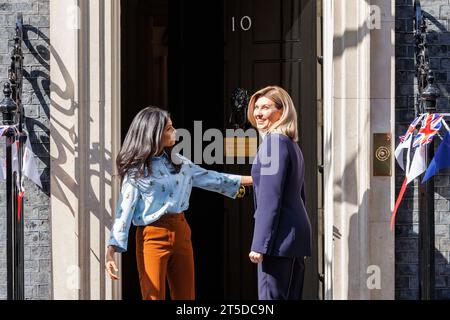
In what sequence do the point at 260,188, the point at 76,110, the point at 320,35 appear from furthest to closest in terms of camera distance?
the point at 320,35 → the point at 76,110 → the point at 260,188

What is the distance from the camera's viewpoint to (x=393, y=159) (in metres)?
6.73

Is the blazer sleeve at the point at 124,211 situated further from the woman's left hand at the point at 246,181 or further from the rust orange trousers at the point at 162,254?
the woman's left hand at the point at 246,181

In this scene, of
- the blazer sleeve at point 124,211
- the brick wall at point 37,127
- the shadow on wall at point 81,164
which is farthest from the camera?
the brick wall at point 37,127

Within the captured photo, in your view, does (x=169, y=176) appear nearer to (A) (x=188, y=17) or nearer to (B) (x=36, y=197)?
(B) (x=36, y=197)

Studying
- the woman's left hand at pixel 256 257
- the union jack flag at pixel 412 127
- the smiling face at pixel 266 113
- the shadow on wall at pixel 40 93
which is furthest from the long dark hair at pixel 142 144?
the union jack flag at pixel 412 127

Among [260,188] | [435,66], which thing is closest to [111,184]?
[260,188]

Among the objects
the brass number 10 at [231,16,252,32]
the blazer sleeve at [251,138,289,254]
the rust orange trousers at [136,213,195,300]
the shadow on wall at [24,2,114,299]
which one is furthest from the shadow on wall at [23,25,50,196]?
the blazer sleeve at [251,138,289,254]

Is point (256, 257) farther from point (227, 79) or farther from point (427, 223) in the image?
point (227, 79)

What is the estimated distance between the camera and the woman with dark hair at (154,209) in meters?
5.90

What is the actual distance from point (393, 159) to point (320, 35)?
1215 mm

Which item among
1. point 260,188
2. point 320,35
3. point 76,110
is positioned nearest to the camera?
point 260,188

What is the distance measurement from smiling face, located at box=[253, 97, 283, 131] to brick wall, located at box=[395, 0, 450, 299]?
3.78 feet

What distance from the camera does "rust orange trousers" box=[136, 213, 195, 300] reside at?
589 centimetres

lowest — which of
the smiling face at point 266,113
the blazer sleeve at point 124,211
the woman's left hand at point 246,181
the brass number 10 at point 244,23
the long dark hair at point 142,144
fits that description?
the blazer sleeve at point 124,211
